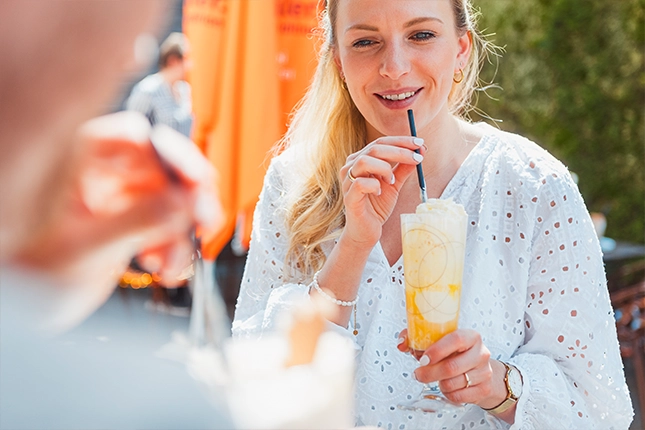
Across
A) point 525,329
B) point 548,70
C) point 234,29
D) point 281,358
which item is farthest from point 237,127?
point 548,70

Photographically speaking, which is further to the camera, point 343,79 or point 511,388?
point 343,79

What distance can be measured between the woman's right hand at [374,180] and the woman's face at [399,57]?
0.20 metres

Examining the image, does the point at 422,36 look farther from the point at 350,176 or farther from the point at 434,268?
the point at 434,268

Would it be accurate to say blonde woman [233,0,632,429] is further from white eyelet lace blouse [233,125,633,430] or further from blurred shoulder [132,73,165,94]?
blurred shoulder [132,73,165,94]

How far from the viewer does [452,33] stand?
1946mm

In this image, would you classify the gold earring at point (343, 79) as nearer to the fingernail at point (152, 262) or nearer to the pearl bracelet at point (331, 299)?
the pearl bracelet at point (331, 299)

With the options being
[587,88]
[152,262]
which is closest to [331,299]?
[152,262]

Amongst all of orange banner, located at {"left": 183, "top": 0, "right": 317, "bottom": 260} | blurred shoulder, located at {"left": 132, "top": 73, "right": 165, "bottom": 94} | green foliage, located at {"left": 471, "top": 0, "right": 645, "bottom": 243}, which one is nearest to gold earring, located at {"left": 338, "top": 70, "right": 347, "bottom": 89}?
blurred shoulder, located at {"left": 132, "top": 73, "right": 165, "bottom": 94}

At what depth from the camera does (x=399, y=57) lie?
1.87 meters

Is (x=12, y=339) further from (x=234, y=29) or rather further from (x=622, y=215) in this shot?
(x=622, y=215)

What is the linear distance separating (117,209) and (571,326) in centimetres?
142

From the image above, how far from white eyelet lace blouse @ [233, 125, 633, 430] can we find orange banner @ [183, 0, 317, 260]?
127 centimetres

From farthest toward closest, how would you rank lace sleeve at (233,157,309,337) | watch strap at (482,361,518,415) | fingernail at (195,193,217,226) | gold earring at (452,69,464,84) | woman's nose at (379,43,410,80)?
gold earring at (452,69,464,84) → lace sleeve at (233,157,309,337) → woman's nose at (379,43,410,80) → watch strap at (482,361,518,415) → fingernail at (195,193,217,226)

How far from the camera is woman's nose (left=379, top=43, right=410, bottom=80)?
1.85 meters
